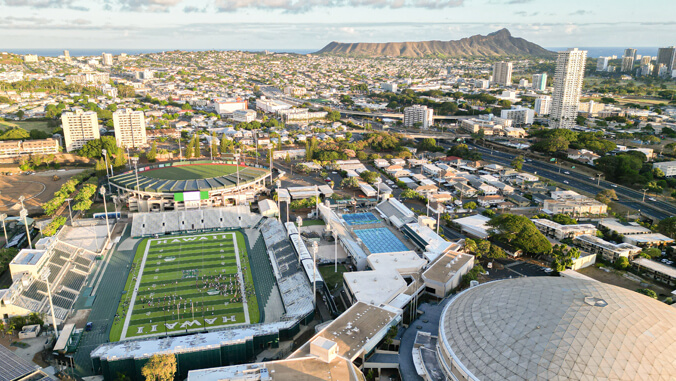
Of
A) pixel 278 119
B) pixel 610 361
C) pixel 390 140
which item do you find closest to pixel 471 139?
pixel 390 140

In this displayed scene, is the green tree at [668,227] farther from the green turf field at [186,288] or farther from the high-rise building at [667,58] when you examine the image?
the high-rise building at [667,58]

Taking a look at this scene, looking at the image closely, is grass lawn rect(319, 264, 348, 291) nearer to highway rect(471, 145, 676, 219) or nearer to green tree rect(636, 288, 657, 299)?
green tree rect(636, 288, 657, 299)

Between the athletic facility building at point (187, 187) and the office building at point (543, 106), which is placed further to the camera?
the office building at point (543, 106)

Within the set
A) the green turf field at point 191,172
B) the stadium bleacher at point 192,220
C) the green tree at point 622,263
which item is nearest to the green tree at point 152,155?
the green turf field at point 191,172

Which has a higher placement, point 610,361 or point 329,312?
point 610,361

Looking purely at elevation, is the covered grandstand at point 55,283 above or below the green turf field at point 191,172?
below

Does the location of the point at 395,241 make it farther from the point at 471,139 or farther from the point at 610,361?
the point at 471,139

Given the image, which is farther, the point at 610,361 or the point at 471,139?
the point at 471,139
